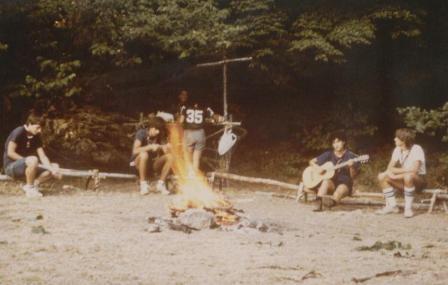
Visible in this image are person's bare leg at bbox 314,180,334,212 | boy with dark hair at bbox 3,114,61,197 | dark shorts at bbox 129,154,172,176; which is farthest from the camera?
dark shorts at bbox 129,154,172,176

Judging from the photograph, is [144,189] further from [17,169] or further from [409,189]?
[409,189]

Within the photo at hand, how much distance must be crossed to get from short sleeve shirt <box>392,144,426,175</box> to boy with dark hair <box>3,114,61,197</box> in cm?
621

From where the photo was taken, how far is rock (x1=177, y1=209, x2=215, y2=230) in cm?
879

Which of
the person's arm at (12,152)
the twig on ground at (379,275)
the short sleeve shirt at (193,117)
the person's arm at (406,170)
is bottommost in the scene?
the twig on ground at (379,275)

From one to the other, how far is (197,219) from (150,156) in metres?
4.41

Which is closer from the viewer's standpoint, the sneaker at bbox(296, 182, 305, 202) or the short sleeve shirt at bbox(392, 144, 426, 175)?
the short sleeve shirt at bbox(392, 144, 426, 175)

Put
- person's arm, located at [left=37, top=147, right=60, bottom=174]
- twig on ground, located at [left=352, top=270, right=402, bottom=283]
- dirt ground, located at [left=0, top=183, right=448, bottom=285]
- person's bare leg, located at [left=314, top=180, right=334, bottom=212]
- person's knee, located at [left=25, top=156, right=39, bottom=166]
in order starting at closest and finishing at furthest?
1. twig on ground, located at [left=352, top=270, right=402, bottom=283]
2. dirt ground, located at [left=0, top=183, right=448, bottom=285]
3. person's bare leg, located at [left=314, top=180, right=334, bottom=212]
4. person's knee, located at [left=25, top=156, right=39, bottom=166]
5. person's arm, located at [left=37, top=147, right=60, bottom=174]

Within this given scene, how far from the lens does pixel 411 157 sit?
10.7 meters

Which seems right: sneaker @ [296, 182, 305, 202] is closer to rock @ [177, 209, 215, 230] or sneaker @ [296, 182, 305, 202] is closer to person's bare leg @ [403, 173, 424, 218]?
person's bare leg @ [403, 173, 424, 218]

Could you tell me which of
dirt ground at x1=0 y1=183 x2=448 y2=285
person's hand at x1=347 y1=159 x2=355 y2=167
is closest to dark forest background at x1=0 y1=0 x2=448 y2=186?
person's hand at x1=347 y1=159 x2=355 y2=167

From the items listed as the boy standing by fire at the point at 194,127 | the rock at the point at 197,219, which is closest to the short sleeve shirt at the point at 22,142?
the boy standing by fire at the point at 194,127

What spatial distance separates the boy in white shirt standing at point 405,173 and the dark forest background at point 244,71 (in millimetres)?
1019

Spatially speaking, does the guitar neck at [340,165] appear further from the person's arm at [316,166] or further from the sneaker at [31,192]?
the sneaker at [31,192]

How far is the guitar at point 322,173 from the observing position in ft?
36.4
